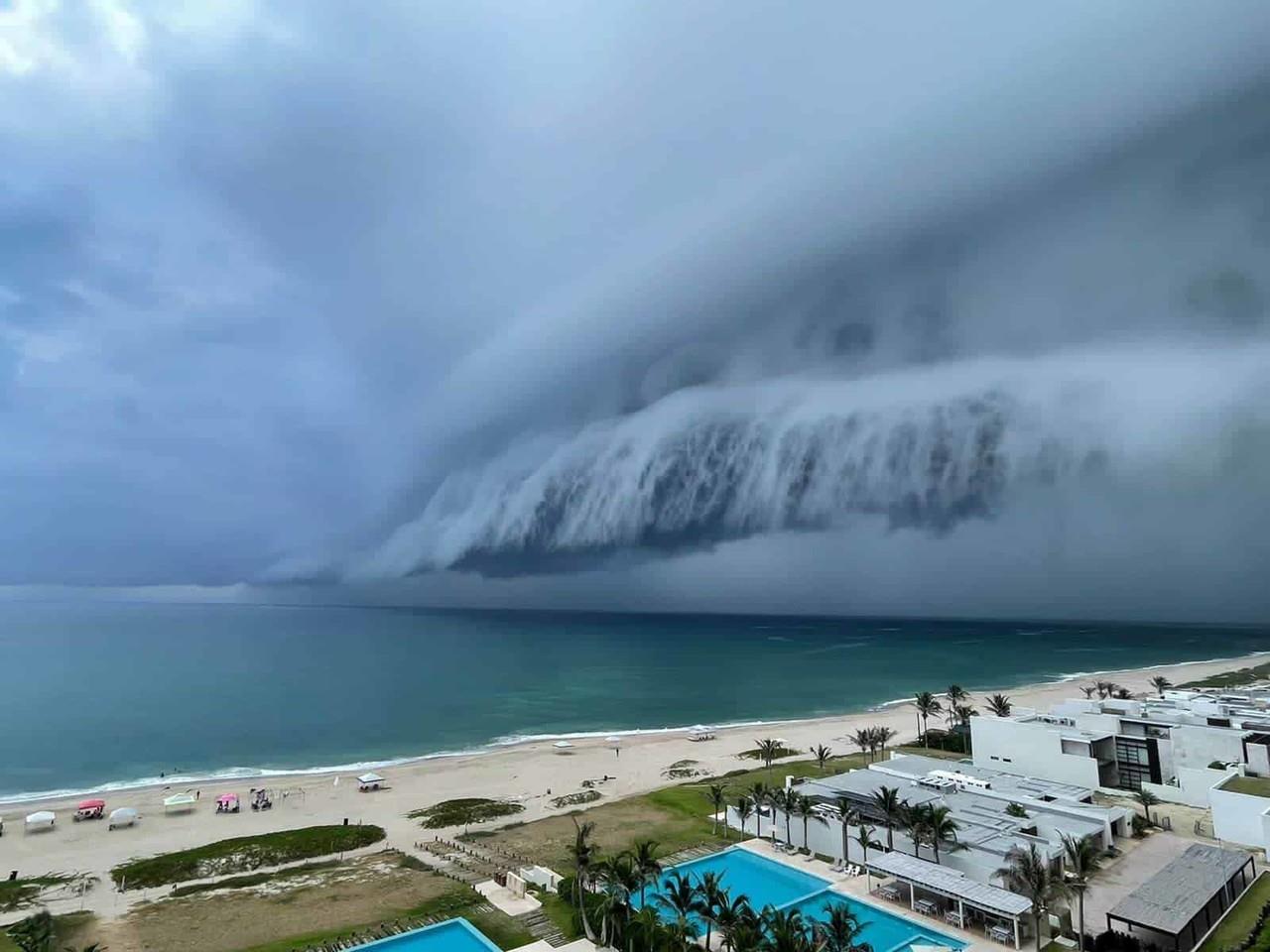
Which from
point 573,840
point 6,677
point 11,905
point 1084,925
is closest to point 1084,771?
point 1084,925

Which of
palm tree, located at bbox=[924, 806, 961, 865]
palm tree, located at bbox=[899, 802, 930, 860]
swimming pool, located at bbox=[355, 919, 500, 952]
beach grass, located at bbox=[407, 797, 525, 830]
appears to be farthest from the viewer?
beach grass, located at bbox=[407, 797, 525, 830]

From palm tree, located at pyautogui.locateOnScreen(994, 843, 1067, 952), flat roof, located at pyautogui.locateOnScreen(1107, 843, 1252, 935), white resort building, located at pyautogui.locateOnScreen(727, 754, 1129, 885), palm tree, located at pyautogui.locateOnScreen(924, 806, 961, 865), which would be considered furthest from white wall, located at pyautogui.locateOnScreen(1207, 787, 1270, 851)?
palm tree, located at pyautogui.locateOnScreen(924, 806, 961, 865)

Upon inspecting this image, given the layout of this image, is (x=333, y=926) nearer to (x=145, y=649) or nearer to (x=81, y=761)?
(x=81, y=761)

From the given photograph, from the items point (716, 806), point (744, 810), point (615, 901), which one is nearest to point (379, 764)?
point (716, 806)

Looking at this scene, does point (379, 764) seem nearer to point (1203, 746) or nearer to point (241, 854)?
point (241, 854)

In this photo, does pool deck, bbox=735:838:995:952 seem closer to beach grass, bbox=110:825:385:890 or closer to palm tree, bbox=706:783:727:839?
palm tree, bbox=706:783:727:839

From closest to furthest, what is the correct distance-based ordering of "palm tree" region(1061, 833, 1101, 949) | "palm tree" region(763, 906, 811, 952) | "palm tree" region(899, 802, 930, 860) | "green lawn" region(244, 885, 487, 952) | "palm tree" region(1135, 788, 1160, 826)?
1. "palm tree" region(763, 906, 811, 952)
2. "palm tree" region(1061, 833, 1101, 949)
3. "green lawn" region(244, 885, 487, 952)
4. "palm tree" region(899, 802, 930, 860)
5. "palm tree" region(1135, 788, 1160, 826)

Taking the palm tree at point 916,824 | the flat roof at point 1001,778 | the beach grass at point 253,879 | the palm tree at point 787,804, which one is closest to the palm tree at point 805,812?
the palm tree at point 787,804
